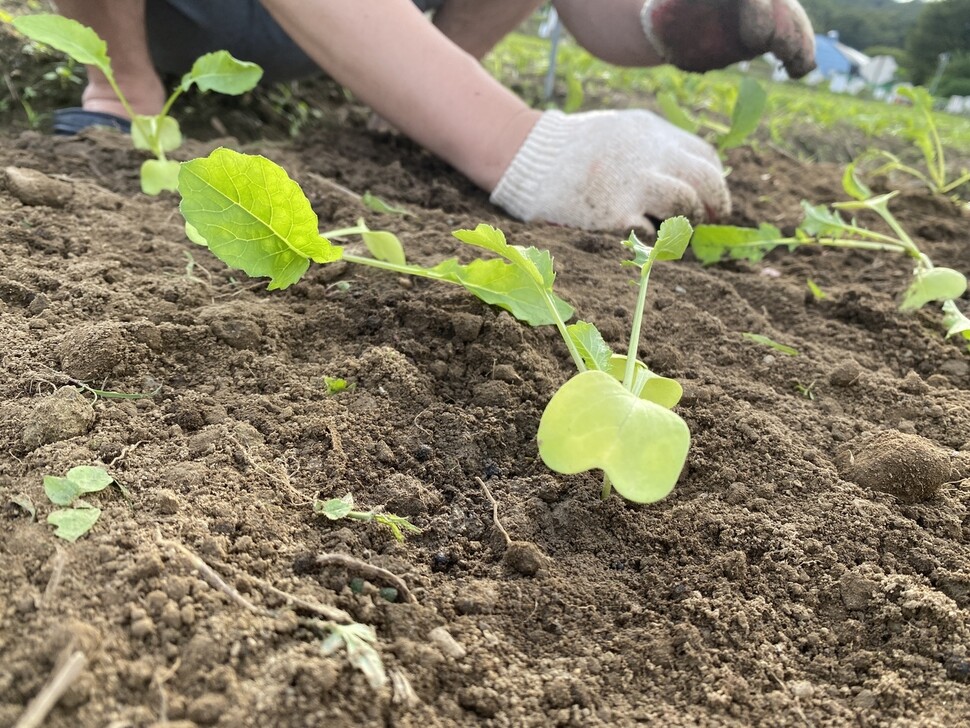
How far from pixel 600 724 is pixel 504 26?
2.37 m

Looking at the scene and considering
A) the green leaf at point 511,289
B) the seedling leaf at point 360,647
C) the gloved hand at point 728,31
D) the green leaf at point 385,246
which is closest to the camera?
the seedling leaf at point 360,647

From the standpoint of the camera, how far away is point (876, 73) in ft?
36.1

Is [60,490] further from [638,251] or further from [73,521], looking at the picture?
[638,251]

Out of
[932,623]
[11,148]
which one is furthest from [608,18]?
[932,623]

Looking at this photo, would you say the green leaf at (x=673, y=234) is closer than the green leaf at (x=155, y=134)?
Yes

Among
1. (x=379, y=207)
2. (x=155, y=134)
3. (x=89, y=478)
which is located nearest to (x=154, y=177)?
(x=155, y=134)

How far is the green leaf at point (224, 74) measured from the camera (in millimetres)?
1396

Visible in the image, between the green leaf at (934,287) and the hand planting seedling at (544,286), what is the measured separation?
0.70m

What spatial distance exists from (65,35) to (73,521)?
1.12 meters

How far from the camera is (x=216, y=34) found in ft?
6.86

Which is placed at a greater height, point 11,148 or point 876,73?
point 11,148

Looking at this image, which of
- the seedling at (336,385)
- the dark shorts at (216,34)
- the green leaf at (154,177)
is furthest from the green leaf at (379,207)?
the dark shorts at (216,34)

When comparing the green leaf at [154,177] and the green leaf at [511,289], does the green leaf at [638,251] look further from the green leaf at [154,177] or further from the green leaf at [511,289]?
the green leaf at [154,177]

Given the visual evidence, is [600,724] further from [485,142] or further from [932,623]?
[485,142]
